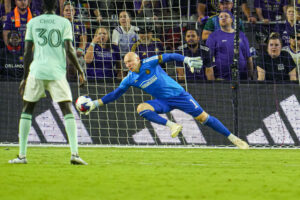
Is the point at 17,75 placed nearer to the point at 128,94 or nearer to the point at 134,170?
the point at 128,94

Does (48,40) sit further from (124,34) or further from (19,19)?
(19,19)

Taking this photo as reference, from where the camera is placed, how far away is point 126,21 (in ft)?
48.3

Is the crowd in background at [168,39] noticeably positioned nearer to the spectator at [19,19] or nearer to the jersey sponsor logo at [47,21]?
the spectator at [19,19]

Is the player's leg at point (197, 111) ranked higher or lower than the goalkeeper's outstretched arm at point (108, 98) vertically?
lower

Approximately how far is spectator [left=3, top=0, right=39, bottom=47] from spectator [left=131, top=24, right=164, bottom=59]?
105 inches

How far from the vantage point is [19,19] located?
14.9m

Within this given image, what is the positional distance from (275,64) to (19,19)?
6.38 metres

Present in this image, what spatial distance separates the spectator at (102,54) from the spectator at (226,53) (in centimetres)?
236

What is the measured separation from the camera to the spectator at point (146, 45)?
48.4 ft

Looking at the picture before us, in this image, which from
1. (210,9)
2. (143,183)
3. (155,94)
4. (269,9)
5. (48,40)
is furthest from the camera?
(269,9)

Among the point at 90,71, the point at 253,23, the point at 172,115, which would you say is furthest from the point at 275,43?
the point at 90,71

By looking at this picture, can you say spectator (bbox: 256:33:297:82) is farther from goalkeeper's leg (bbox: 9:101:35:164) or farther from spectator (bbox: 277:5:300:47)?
goalkeeper's leg (bbox: 9:101:35:164)

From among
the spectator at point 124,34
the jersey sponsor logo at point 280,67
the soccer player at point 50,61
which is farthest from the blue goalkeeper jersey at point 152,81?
the soccer player at point 50,61

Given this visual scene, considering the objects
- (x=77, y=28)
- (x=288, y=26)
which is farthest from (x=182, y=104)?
(x=288, y=26)
